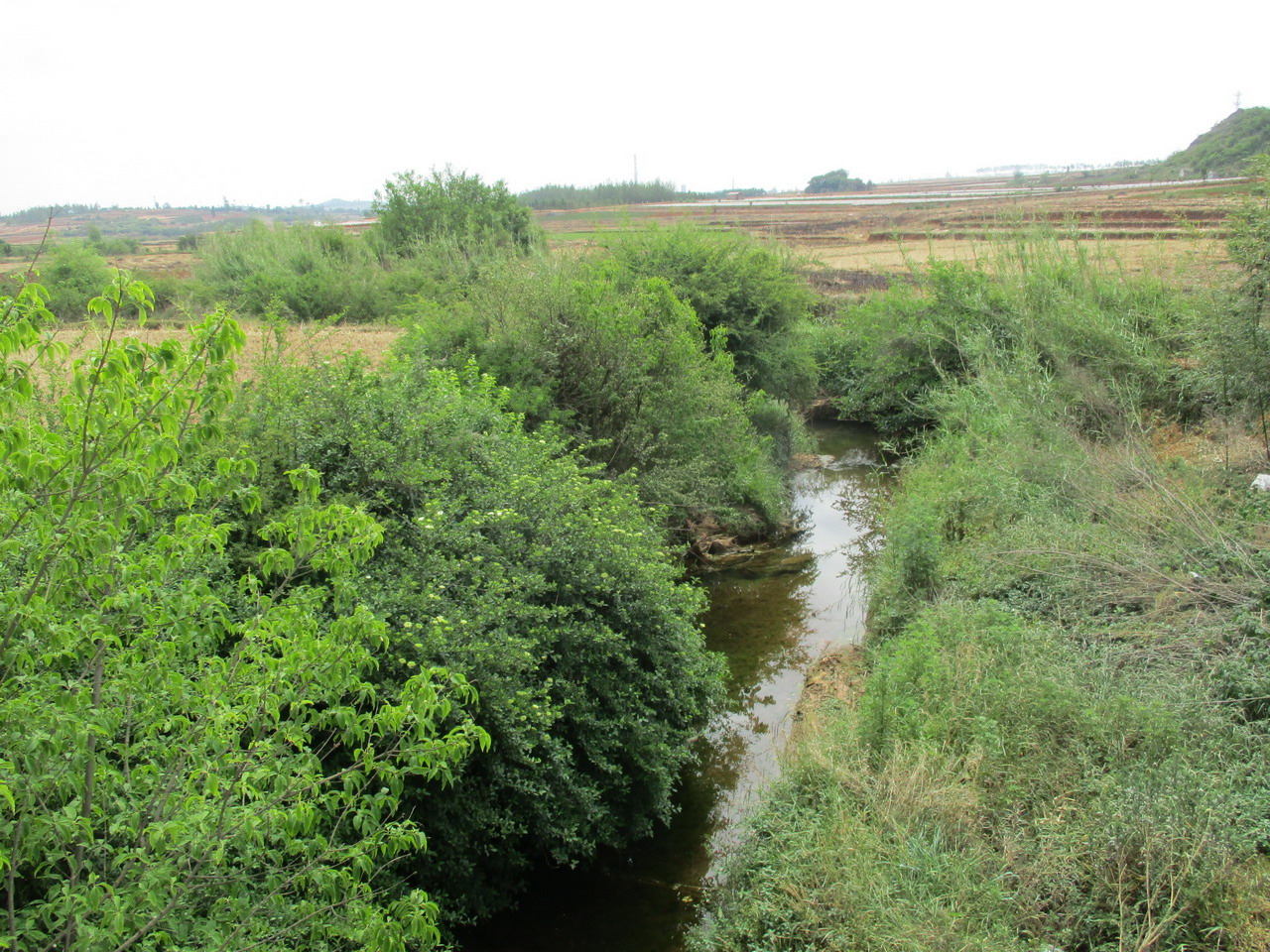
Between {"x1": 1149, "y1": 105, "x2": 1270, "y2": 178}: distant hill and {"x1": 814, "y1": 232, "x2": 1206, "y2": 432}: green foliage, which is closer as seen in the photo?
{"x1": 814, "y1": 232, "x2": 1206, "y2": 432}: green foliage

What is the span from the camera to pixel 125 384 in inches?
126

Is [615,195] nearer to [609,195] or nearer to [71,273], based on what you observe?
[609,195]

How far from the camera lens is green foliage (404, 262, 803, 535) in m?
12.1

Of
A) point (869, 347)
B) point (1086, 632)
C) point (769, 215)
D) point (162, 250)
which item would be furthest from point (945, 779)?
point (769, 215)

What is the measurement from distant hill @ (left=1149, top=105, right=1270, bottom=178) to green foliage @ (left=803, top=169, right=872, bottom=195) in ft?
140

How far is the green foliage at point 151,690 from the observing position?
3.04 metres

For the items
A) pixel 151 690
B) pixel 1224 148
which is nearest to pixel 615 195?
pixel 1224 148

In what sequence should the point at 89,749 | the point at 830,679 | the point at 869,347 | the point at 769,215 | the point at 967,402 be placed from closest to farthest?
1. the point at 89,749
2. the point at 830,679
3. the point at 967,402
4. the point at 869,347
5. the point at 769,215

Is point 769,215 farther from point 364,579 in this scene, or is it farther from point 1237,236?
point 364,579

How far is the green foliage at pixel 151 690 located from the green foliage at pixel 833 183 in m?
88.0

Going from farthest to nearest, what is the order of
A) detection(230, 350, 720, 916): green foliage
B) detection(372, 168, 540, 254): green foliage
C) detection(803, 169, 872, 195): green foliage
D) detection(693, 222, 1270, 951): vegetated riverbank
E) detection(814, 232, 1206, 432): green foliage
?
1. detection(803, 169, 872, 195): green foliage
2. detection(372, 168, 540, 254): green foliage
3. detection(814, 232, 1206, 432): green foliage
4. detection(230, 350, 720, 916): green foliage
5. detection(693, 222, 1270, 951): vegetated riverbank

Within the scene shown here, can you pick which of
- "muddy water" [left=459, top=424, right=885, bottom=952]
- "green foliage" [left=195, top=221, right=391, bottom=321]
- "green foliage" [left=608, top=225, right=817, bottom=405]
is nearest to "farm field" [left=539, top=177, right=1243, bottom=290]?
"green foliage" [left=608, top=225, right=817, bottom=405]

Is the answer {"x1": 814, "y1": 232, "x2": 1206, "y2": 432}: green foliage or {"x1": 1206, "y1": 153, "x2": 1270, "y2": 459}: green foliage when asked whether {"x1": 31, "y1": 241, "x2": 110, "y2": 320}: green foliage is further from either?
{"x1": 1206, "y1": 153, "x2": 1270, "y2": 459}: green foliage

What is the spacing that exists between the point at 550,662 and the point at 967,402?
1305cm
